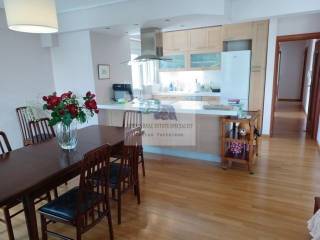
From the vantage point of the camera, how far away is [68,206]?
1799 mm

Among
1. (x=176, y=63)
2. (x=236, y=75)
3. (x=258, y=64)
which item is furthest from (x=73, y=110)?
(x=176, y=63)

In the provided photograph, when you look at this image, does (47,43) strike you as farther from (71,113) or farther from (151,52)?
(71,113)

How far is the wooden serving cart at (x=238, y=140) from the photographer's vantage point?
3189mm

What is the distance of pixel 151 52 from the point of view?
3.77m

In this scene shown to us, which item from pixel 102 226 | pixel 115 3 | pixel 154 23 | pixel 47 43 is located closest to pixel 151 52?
pixel 154 23

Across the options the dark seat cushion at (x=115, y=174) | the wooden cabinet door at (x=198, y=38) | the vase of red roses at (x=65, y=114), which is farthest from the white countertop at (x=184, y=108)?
the wooden cabinet door at (x=198, y=38)

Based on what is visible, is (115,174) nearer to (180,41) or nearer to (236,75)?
(236,75)

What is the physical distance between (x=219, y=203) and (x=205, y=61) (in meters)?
3.77

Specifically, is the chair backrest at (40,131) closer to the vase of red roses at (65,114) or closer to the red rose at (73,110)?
the vase of red roses at (65,114)

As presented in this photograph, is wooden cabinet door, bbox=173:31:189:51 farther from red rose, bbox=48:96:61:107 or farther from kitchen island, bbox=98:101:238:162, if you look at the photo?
red rose, bbox=48:96:61:107

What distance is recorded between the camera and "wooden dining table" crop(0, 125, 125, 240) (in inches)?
61.1

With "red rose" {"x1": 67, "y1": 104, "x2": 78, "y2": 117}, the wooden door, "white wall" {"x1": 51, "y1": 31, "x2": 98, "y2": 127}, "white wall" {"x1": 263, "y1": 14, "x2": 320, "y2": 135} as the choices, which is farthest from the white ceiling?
the wooden door

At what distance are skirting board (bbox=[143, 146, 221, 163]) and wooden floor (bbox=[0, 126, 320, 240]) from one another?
0.15 m

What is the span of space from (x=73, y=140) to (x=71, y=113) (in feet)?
0.99
